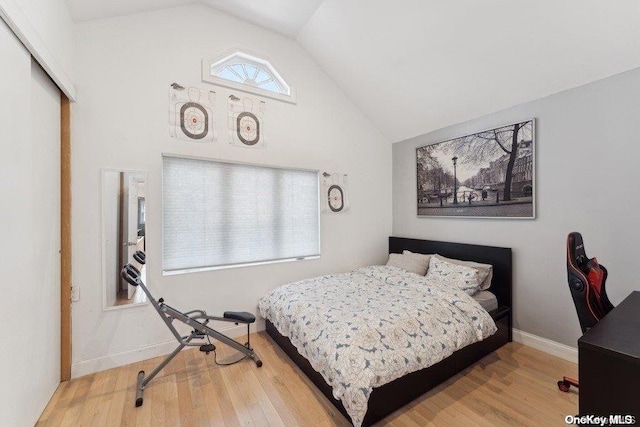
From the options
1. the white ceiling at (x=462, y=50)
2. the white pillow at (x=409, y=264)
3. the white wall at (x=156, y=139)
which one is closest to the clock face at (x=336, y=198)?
the white wall at (x=156, y=139)

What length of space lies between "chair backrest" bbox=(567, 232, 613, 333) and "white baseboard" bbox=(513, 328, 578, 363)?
1.04 metres

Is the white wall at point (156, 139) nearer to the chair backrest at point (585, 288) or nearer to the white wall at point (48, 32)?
the white wall at point (48, 32)

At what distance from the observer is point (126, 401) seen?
6.18ft

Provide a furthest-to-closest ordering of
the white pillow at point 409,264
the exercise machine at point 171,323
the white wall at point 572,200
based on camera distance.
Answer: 1. the white pillow at point 409,264
2. the white wall at point 572,200
3. the exercise machine at point 171,323

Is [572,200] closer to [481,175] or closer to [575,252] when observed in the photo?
[481,175]

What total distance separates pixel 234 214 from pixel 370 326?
1857 mm

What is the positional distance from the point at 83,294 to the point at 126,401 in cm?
95

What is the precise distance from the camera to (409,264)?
3.24m

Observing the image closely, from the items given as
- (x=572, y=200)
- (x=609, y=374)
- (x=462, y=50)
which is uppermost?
(x=462, y=50)

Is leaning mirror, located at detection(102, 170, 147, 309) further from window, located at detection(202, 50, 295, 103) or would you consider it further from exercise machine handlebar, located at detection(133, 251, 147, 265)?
window, located at detection(202, 50, 295, 103)

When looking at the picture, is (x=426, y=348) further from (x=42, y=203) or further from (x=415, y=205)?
(x=42, y=203)

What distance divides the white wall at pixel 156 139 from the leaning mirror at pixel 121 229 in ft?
0.18

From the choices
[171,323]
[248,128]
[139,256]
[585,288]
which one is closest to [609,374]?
[585,288]

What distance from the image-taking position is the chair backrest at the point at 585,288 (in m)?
1.51
